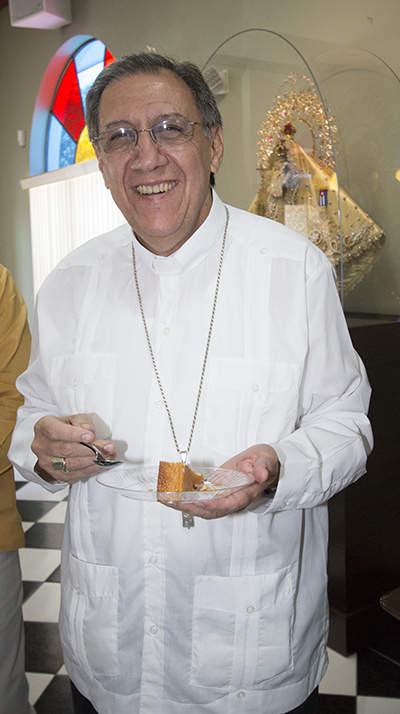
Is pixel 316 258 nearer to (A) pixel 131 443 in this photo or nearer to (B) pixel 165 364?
Answer: (B) pixel 165 364

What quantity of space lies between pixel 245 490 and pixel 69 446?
338mm

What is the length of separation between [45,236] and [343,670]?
5.03 metres

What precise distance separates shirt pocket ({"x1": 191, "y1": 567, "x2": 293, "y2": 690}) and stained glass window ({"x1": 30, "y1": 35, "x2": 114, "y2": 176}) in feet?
16.9

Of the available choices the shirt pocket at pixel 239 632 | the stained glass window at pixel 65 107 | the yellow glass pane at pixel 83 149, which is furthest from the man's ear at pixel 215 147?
the yellow glass pane at pixel 83 149

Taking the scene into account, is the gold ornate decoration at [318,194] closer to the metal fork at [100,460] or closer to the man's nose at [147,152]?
the man's nose at [147,152]

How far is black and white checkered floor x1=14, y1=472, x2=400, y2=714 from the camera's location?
7.02 feet

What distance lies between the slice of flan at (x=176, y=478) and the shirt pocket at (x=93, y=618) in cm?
27

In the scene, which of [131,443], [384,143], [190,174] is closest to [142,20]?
[384,143]

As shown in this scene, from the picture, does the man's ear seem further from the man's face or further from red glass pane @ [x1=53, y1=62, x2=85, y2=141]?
red glass pane @ [x1=53, y1=62, x2=85, y2=141]

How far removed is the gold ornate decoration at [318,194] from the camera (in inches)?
96.2

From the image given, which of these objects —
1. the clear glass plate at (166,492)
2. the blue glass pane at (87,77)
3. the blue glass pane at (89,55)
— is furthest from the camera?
the blue glass pane at (87,77)

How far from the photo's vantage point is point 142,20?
4.32m

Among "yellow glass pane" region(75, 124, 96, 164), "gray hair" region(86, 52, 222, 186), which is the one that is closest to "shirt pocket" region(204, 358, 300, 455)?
"gray hair" region(86, 52, 222, 186)

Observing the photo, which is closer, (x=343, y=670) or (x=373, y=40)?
(x=343, y=670)
